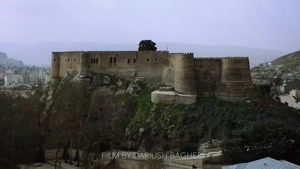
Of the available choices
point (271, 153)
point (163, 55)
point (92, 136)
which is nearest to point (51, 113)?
point (92, 136)

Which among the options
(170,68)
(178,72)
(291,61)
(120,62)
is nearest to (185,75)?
(178,72)

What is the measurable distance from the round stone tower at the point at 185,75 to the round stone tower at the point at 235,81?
2541mm

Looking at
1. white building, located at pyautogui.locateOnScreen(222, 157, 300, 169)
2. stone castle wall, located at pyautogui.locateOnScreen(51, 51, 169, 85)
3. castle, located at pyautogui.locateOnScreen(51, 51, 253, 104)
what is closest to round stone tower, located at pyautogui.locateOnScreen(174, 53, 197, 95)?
castle, located at pyautogui.locateOnScreen(51, 51, 253, 104)

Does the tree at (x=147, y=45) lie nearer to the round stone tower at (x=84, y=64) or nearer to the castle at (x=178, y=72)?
the castle at (x=178, y=72)

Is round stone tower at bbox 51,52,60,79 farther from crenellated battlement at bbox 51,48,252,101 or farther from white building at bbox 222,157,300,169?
white building at bbox 222,157,300,169

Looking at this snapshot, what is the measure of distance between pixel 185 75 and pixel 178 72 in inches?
31.8

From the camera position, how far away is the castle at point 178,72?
133 ft

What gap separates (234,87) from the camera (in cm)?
3994

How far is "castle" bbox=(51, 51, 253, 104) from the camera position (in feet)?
133

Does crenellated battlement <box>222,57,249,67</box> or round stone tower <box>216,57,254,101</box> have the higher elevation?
crenellated battlement <box>222,57,249,67</box>

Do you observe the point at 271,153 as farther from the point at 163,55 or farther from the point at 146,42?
the point at 146,42

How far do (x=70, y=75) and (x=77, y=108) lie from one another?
249 inches

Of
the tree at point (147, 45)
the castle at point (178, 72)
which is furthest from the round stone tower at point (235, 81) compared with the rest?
the tree at point (147, 45)

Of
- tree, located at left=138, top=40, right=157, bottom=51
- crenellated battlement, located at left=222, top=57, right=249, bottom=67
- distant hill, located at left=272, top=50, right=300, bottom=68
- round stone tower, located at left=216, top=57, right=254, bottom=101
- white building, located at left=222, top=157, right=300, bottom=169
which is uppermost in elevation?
distant hill, located at left=272, top=50, right=300, bottom=68
